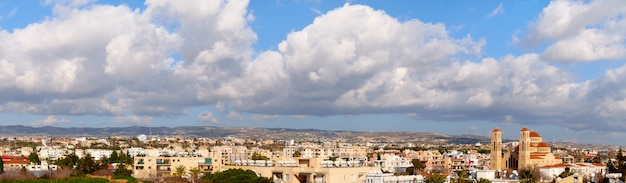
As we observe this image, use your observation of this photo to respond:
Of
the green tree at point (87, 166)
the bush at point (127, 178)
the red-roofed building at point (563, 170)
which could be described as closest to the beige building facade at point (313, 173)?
the bush at point (127, 178)

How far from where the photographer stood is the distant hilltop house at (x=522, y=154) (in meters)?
84.7

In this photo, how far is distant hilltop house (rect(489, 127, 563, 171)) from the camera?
278ft


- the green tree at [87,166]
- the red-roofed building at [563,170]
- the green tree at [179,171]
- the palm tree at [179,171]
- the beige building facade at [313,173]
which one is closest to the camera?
the beige building facade at [313,173]

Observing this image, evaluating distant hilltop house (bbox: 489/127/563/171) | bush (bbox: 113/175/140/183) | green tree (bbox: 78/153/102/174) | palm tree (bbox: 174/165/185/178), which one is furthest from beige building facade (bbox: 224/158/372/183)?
distant hilltop house (bbox: 489/127/563/171)

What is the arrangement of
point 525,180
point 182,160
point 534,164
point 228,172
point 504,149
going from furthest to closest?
point 504,149, point 534,164, point 182,160, point 525,180, point 228,172

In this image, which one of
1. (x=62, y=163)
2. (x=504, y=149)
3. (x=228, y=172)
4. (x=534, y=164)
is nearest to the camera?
(x=228, y=172)

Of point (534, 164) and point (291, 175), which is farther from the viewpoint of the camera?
point (534, 164)

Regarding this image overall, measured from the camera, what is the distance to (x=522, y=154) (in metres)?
85.4

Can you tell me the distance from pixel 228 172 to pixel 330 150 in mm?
64802

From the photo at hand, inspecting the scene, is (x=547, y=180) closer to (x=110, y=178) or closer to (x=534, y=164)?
(x=534, y=164)

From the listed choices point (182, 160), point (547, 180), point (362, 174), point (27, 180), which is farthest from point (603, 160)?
point (27, 180)

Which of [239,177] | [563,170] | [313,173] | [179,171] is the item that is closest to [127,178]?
[179,171]

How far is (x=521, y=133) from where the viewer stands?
86375mm

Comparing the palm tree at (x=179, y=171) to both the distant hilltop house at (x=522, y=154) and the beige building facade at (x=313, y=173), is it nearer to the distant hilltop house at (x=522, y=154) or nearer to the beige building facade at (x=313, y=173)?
the beige building facade at (x=313, y=173)
